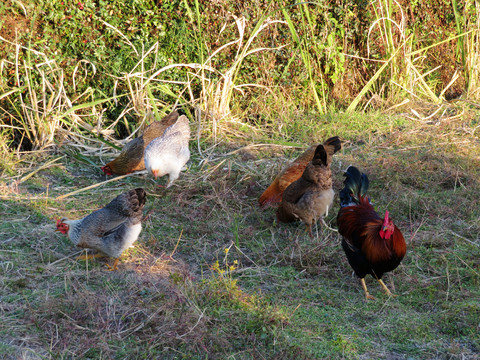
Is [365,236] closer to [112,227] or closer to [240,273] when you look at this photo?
[240,273]

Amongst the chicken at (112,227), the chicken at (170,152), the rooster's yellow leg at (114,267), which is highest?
the chicken at (112,227)

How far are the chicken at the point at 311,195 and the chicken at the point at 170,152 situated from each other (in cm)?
138

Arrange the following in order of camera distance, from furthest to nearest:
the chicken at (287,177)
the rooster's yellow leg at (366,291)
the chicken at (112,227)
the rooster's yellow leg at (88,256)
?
the chicken at (287,177) → the rooster's yellow leg at (88,256) → the chicken at (112,227) → the rooster's yellow leg at (366,291)

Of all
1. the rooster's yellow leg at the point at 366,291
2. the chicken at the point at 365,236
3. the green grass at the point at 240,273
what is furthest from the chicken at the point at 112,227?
the rooster's yellow leg at the point at 366,291

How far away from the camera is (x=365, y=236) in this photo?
355cm

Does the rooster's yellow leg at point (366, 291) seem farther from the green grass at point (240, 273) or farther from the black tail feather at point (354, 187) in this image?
the black tail feather at point (354, 187)

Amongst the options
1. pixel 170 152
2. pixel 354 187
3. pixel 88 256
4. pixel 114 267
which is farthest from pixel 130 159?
pixel 354 187

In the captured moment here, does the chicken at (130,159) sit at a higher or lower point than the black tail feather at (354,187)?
lower

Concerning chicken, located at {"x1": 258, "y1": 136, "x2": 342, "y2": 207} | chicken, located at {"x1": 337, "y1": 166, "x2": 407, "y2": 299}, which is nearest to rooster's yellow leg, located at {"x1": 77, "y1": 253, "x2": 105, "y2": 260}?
chicken, located at {"x1": 258, "y1": 136, "x2": 342, "y2": 207}

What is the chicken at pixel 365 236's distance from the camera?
Answer: 11.2 ft

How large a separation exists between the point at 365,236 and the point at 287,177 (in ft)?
4.70

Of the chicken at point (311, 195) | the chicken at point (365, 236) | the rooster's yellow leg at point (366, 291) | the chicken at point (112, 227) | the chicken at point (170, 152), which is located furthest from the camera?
the chicken at point (170, 152)

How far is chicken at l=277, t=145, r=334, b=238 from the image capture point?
4.41 m

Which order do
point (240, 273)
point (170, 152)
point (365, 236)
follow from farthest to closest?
point (170, 152) → point (240, 273) → point (365, 236)
